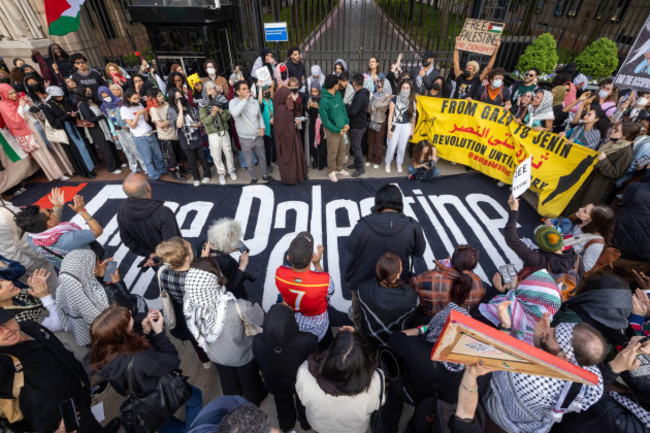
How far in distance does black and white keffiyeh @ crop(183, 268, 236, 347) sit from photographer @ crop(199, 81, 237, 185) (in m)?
4.18

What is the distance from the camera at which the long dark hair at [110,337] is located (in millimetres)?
2025

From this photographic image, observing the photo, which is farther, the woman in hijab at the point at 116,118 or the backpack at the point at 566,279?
the woman in hijab at the point at 116,118

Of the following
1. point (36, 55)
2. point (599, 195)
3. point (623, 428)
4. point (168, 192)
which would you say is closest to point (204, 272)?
point (623, 428)

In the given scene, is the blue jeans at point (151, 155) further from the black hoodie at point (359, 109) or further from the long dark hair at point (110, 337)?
the long dark hair at point (110, 337)

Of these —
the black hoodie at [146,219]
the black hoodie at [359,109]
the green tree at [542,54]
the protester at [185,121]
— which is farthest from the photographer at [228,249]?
the green tree at [542,54]

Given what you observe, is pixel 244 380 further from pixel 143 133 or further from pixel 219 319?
pixel 143 133

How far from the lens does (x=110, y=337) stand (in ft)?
6.67

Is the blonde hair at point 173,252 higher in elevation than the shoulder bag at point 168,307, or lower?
higher

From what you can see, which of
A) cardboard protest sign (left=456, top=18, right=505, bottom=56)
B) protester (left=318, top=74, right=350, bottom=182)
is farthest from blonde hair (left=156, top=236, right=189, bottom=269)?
cardboard protest sign (left=456, top=18, right=505, bottom=56)

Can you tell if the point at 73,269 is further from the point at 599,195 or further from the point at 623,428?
the point at 599,195

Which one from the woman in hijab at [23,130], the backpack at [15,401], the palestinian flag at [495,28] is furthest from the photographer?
the palestinian flag at [495,28]

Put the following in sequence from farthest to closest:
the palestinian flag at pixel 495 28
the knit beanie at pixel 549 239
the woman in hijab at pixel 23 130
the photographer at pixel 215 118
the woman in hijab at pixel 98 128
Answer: the palestinian flag at pixel 495 28, the woman in hijab at pixel 98 128, the photographer at pixel 215 118, the woman in hijab at pixel 23 130, the knit beanie at pixel 549 239

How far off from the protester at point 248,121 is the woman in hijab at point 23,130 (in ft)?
12.8

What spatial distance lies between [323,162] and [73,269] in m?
5.16
